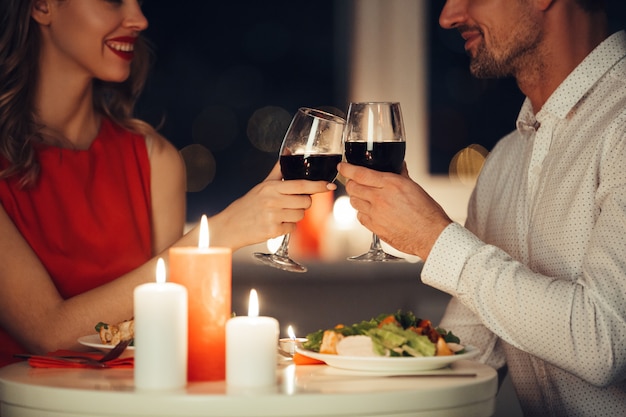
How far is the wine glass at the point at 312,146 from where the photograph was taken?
1.69 meters

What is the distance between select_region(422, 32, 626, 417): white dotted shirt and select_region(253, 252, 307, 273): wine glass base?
0.81 feet

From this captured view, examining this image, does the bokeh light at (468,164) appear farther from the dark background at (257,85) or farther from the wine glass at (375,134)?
the wine glass at (375,134)

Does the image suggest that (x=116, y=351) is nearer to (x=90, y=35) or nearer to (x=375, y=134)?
(x=375, y=134)

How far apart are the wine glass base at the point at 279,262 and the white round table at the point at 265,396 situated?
341 millimetres

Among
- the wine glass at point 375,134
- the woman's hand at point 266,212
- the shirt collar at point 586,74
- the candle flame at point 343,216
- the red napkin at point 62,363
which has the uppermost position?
the shirt collar at point 586,74

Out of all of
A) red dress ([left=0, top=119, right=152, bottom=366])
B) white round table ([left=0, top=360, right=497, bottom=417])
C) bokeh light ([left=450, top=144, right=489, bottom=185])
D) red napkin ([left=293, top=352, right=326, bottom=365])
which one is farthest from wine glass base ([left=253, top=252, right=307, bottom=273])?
bokeh light ([left=450, top=144, right=489, bottom=185])

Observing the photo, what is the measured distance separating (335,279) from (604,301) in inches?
73.9

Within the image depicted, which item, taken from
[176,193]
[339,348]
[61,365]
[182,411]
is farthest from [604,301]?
[176,193]

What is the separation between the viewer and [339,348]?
58.1 inches

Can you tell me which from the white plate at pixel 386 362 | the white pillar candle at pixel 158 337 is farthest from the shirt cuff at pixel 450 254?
the white pillar candle at pixel 158 337

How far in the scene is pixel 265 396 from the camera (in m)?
1.23

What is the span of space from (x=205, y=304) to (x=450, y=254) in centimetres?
54

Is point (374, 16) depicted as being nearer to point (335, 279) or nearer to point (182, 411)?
point (335, 279)

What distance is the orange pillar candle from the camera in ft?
4.49
